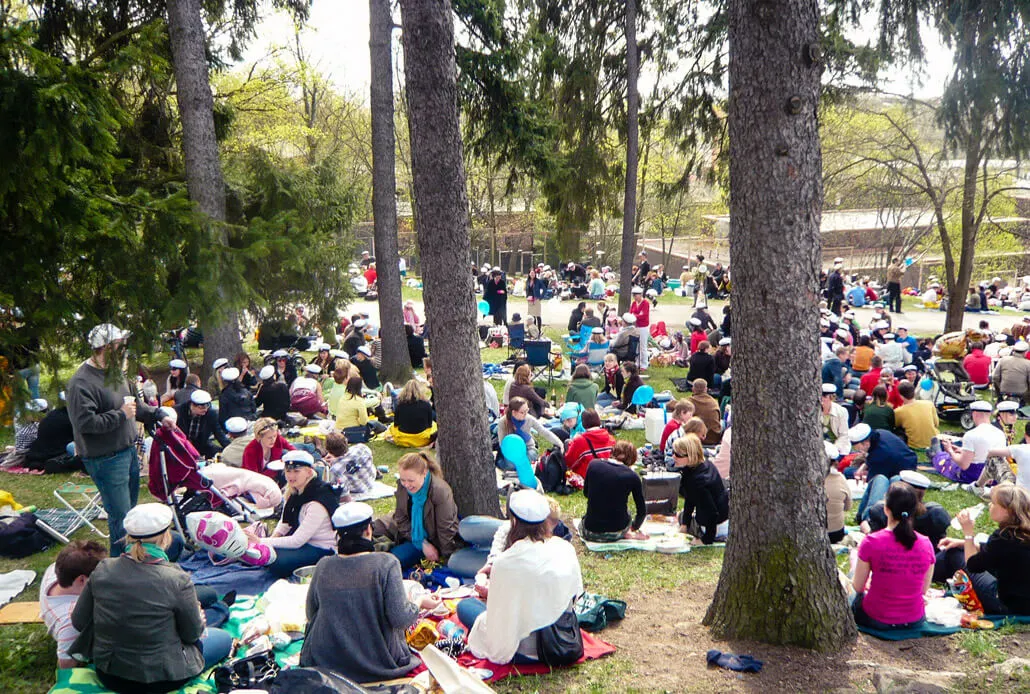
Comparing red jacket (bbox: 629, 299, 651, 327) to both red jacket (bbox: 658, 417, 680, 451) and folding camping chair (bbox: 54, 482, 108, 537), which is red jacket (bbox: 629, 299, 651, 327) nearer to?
red jacket (bbox: 658, 417, 680, 451)

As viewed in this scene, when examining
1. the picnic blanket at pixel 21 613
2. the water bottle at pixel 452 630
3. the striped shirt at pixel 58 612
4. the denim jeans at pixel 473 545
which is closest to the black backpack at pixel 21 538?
the picnic blanket at pixel 21 613

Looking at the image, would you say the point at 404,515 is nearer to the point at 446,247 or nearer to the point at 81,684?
the point at 446,247

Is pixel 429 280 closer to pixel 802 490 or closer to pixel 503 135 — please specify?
pixel 802 490

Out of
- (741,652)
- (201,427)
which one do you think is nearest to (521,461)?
(741,652)

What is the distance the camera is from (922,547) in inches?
220

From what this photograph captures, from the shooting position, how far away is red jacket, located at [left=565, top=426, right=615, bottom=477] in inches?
375

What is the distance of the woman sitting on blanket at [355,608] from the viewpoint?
4641mm

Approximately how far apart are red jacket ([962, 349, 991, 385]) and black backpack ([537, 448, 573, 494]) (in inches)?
370

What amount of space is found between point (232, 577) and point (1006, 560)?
5709 mm

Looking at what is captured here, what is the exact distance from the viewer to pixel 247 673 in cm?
507

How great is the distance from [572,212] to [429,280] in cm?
1161

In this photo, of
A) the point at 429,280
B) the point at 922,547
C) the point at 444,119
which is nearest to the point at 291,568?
the point at 429,280

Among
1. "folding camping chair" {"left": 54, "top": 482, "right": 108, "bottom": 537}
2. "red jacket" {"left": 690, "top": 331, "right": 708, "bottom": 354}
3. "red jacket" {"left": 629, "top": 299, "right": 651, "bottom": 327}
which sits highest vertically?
"red jacket" {"left": 629, "top": 299, "right": 651, "bottom": 327}

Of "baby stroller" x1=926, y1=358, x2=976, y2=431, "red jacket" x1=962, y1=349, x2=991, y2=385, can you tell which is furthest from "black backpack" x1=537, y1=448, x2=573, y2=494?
"red jacket" x1=962, y1=349, x2=991, y2=385
